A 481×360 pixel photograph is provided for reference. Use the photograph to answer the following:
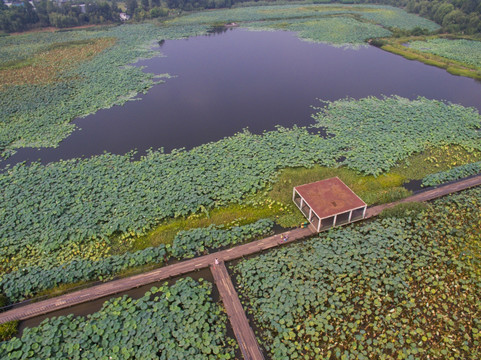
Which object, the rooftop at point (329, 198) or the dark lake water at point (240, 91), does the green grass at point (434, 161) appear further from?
the dark lake water at point (240, 91)

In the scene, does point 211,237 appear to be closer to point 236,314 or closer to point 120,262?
point 236,314

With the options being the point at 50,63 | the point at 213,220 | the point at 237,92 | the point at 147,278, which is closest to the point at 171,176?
the point at 213,220

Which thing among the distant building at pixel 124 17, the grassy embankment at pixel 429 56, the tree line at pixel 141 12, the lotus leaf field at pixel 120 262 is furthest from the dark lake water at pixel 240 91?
the distant building at pixel 124 17

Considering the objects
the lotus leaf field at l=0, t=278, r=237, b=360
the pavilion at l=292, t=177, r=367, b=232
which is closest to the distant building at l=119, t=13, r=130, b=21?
the pavilion at l=292, t=177, r=367, b=232

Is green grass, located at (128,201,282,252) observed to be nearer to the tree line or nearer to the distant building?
the tree line

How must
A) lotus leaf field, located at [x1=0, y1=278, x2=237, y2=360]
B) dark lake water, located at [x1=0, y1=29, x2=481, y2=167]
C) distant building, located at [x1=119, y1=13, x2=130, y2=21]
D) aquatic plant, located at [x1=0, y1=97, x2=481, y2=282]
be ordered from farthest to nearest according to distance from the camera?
distant building, located at [x1=119, y1=13, x2=130, y2=21] < dark lake water, located at [x1=0, y1=29, x2=481, y2=167] < aquatic plant, located at [x1=0, y1=97, x2=481, y2=282] < lotus leaf field, located at [x1=0, y1=278, x2=237, y2=360]
